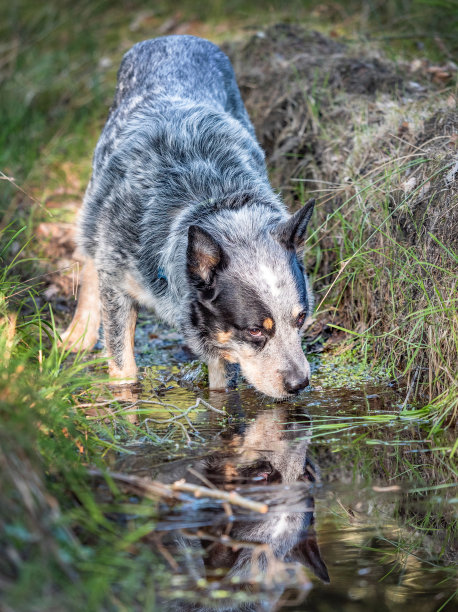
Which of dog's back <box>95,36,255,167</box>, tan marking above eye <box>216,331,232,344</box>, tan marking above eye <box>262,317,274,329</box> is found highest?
dog's back <box>95,36,255,167</box>

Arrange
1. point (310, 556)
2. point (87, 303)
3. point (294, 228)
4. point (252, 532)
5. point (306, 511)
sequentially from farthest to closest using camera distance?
1. point (87, 303)
2. point (294, 228)
3. point (306, 511)
4. point (252, 532)
5. point (310, 556)

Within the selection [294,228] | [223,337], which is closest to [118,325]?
[223,337]

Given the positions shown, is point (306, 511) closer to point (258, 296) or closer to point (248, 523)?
point (248, 523)

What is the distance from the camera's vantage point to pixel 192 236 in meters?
4.32

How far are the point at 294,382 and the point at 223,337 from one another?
0.51m

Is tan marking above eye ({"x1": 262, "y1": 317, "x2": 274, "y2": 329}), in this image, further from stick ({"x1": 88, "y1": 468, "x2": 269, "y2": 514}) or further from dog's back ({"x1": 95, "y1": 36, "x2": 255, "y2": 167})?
dog's back ({"x1": 95, "y1": 36, "x2": 255, "y2": 167})

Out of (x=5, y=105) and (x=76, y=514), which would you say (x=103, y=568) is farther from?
(x=5, y=105)

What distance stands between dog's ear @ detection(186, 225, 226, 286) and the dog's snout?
2.27 feet

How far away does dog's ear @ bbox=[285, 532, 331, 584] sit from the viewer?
2.85 metres

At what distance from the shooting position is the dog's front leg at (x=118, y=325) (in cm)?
533

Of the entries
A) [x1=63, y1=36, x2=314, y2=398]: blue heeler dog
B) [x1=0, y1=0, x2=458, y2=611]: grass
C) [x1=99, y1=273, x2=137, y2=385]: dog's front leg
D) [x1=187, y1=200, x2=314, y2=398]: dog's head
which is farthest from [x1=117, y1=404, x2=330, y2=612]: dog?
[x1=99, y1=273, x2=137, y2=385]: dog's front leg

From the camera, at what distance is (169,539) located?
10.1ft

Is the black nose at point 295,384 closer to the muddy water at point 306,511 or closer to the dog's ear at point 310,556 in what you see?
the muddy water at point 306,511

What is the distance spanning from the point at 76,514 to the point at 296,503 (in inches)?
36.4
